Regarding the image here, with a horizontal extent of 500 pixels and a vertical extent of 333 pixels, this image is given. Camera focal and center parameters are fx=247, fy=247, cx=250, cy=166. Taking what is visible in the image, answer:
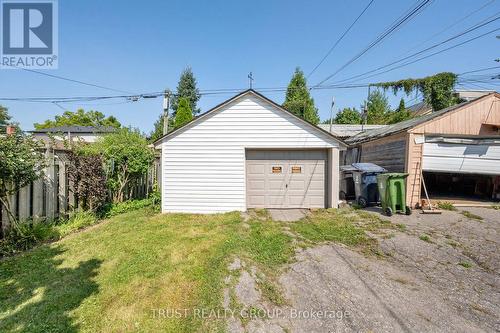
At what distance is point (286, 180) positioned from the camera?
355 inches

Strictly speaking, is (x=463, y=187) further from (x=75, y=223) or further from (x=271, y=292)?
(x=75, y=223)

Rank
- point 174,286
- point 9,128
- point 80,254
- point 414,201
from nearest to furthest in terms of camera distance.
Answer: point 174,286 < point 80,254 < point 9,128 < point 414,201

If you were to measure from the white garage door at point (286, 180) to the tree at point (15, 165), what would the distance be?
232 inches

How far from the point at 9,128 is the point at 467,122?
47.5 ft

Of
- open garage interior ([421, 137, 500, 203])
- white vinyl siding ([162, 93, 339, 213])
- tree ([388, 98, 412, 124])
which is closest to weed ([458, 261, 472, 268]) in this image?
white vinyl siding ([162, 93, 339, 213])

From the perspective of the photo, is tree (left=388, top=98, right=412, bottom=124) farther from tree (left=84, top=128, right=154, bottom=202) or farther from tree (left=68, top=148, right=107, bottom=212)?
tree (left=68, top=148, right=107, bottom=212)

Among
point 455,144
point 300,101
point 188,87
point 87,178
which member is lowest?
point 87,178

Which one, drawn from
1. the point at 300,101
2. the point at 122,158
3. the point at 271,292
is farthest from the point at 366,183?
the point at 300,101

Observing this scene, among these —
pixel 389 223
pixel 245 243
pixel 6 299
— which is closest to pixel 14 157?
pixel 6 299

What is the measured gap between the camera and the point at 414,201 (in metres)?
9.44

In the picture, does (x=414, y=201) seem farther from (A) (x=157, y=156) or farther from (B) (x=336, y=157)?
Result: (A) (x=157, y=156)

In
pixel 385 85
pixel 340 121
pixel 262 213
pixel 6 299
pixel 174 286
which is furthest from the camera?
pixel 340 121

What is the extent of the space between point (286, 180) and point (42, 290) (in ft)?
23.2

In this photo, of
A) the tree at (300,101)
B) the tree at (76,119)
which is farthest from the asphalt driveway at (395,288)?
the tree at (76,119)
